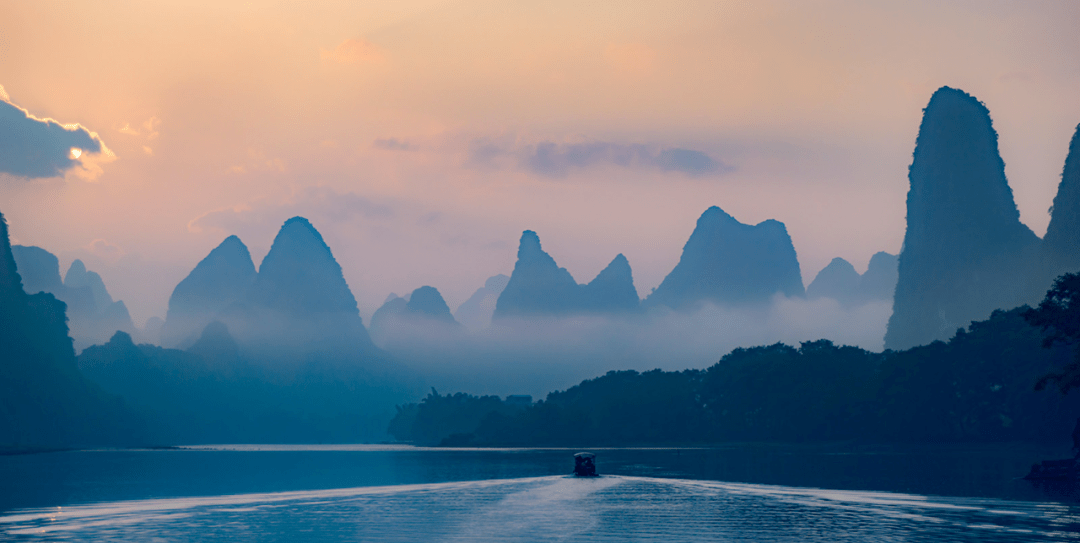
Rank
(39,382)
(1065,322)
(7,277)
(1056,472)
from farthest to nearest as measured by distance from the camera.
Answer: (7,277)
(39,382)
(1065,322)
(1056,472)

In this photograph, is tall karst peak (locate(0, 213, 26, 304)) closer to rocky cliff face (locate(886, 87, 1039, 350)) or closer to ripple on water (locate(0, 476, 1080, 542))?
ripple on water (locate(0, 476, 1080, 542))

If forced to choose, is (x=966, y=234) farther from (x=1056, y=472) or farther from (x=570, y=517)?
(x=570, y=517)

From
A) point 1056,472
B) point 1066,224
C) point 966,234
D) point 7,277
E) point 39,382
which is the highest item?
point 966,234

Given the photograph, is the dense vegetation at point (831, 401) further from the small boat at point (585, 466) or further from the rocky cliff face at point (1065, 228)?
the rocky cliff face at point (1065, 228)

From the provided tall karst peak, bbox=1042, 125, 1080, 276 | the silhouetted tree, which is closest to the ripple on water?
the silhouetted tree

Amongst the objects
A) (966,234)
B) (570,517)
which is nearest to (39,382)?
(570,517)

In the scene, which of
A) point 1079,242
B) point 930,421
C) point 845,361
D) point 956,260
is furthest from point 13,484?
point 956,260

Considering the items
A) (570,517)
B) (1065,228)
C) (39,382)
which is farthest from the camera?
(39,382)

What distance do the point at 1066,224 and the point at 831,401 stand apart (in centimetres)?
6352

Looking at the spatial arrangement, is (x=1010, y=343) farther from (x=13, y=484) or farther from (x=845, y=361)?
(x=13, y=484)

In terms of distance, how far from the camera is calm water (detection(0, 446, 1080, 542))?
3625 cm

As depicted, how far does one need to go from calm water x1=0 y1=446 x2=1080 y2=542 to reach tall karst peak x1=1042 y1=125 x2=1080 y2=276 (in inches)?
3721

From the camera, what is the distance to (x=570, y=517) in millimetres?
42688

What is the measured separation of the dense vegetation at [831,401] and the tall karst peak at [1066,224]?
35284 mm
